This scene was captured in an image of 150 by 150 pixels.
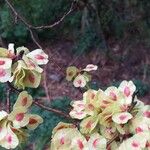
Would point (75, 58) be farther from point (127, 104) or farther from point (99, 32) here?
point (127, 104)

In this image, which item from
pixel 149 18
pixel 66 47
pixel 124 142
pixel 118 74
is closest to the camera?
pixel 124 142

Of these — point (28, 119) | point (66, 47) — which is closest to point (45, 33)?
point (66, 47)

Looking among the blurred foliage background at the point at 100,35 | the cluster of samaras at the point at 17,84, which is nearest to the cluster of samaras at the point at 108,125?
the cluster of samaras at the point at 17,84

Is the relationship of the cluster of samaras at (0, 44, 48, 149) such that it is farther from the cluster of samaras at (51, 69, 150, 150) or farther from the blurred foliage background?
the blurred foliage background

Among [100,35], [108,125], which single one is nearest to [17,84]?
Result: [108,125]

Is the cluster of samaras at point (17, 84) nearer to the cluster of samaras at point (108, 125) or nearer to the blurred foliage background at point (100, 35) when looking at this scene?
the cluster of samaras at point (108, 125)

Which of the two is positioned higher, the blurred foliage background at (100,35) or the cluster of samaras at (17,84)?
the cluster of samaras at (17,84)

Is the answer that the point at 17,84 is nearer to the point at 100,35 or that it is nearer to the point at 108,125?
the point at 108,125

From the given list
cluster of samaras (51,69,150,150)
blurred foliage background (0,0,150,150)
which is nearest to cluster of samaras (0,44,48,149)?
cluster of samaras (51,69,150,150)
